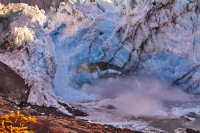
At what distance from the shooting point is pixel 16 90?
11.0 metres

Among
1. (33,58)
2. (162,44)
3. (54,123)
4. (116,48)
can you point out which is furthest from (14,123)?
(162,44)

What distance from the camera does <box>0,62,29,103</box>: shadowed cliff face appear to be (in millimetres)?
10586

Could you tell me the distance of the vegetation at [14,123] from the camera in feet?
23.5

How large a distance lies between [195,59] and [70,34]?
4.45 meters

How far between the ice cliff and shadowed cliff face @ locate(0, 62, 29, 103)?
286mm

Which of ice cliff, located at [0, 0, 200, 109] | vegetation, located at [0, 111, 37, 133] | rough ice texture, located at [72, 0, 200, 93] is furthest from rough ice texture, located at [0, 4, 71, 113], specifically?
vegetation, located at [0, 111, 37, 133]

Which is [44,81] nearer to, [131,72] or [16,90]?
[16,90]

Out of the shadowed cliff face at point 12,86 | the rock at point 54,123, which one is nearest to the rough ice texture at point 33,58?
the shadowed cliff face at point 12,86

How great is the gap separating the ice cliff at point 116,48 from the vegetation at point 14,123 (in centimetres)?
399

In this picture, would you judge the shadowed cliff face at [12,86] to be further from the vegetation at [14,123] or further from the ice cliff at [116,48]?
the vegetation at [14,123]

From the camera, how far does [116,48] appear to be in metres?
13.3

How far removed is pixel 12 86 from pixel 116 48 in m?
3.93

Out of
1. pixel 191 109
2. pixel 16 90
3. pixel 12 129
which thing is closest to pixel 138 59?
pixel 191 109

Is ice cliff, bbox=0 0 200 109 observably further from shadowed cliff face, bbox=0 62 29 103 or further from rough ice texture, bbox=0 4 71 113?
shadowed cliff face, bbox=0 62 29 103
